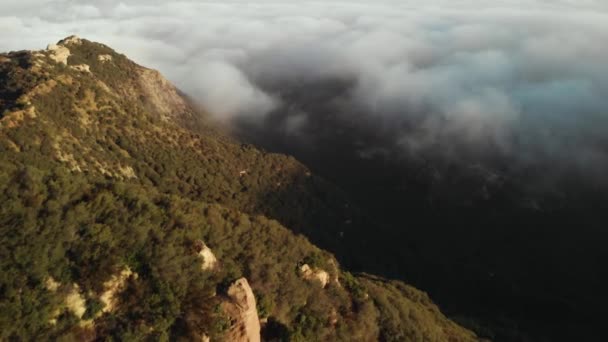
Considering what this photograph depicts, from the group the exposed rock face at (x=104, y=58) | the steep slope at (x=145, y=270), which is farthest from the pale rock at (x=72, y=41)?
the steep slope at (x=145, y=270)

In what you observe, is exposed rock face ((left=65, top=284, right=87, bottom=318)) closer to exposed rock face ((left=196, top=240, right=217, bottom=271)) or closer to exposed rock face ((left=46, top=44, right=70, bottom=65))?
exposed rock face ((left=196, top=240, right=217, bottom=271))

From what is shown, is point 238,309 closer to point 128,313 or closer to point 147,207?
point 128,313

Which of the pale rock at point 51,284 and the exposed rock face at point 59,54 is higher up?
the pale rock at point 51,284

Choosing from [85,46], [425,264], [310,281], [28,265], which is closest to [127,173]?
[310,281]

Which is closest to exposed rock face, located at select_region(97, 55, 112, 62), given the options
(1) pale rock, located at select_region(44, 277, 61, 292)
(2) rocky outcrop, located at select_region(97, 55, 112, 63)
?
(2) rocky outcrop, located at select_region(97, 55, 112, 63)

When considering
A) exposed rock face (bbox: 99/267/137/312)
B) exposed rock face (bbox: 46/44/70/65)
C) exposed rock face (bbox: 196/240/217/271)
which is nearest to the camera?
exposed rock face (bbox: 99/267/137/312)

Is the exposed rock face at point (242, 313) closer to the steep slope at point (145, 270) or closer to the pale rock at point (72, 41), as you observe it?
the steep slope at point (145, 270)
